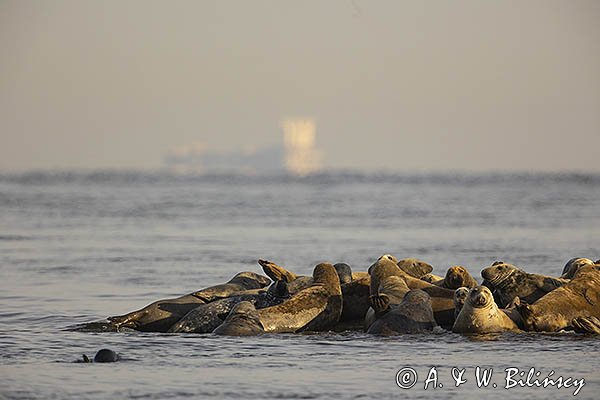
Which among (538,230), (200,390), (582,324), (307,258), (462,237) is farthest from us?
(538,230)

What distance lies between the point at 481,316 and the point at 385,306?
38.6 inches

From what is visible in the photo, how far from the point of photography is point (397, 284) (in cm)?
1285

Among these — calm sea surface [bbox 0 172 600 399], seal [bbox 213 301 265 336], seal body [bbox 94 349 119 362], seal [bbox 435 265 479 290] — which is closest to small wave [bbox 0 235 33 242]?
calm sea surface [bbox 0 172 600 399]

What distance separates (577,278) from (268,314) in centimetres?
336

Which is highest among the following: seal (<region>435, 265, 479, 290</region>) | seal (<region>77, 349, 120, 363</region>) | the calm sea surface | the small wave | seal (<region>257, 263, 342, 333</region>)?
seal (<region>435, 265, 479, 290</region>)

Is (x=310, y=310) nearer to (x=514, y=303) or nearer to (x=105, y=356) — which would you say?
(x=514, y=303)

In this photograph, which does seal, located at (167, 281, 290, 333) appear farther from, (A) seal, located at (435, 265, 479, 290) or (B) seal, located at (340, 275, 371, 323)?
(A) seal, located at (435, 265, 479, 290)

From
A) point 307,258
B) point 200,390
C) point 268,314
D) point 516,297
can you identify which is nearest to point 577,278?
point 516,297

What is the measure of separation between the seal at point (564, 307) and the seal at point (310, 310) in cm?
196

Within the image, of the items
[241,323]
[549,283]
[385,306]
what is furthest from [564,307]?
[241,323]

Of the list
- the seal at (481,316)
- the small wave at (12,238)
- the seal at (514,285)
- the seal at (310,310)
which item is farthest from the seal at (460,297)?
the small wave at (12,238)

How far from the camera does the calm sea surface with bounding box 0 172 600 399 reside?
9828mm

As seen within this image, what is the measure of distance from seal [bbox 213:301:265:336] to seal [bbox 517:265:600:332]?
2.72 meters

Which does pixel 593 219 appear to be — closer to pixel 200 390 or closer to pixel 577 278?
pixel 577 278
